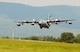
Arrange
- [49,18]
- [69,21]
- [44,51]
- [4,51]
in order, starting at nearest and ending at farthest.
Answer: [4,51], [44,51], [69,21], [49,18]

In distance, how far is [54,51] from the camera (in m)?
51.6

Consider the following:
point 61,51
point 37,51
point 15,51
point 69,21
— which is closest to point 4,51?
point 15,51

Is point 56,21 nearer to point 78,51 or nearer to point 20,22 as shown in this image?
point 20,22

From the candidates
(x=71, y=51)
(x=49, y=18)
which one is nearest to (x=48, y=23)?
(x=49, y=18)

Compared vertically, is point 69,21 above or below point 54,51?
above

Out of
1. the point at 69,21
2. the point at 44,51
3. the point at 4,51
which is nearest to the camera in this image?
the point at 4,51

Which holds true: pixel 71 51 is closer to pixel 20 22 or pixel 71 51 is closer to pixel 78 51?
pixel 78 51

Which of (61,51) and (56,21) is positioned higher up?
(56,21)

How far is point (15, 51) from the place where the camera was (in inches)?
1922

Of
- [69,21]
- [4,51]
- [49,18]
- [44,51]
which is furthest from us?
[49,18]

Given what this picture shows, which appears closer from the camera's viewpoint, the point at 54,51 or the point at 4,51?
the point at 4,51

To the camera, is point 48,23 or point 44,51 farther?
point 48,23

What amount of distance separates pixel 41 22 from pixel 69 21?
9.52 meters

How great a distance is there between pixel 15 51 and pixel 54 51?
5804 millimetres
